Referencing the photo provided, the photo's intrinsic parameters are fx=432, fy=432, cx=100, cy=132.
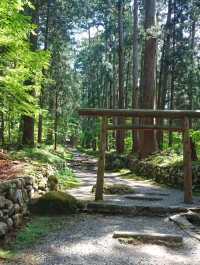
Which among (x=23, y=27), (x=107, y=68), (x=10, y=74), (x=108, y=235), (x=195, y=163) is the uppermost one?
(x=107, y=68)

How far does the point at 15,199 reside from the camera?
8461mm

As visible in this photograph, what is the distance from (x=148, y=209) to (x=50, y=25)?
2092cm

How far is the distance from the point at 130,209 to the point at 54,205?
201 centimetres

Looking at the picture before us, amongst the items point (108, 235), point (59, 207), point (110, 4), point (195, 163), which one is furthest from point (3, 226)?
point (110, 4)

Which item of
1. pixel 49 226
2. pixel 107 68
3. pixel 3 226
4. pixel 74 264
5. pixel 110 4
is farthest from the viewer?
pixel 107 68

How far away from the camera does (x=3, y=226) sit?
7406mm

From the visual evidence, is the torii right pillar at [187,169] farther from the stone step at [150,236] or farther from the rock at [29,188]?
the rock at [29,188]

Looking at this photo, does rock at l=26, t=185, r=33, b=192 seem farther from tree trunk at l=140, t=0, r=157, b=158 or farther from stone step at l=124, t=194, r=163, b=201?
tree trunk at l=140, t=0, r=157, b=158

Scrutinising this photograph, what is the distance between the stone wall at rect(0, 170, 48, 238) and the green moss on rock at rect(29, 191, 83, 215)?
26 cm

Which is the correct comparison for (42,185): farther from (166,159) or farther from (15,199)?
(166,159)

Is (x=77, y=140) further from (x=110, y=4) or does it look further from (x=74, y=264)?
(x=74, y=264)

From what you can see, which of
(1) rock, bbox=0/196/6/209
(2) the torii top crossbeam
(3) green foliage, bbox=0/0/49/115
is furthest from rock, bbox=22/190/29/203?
(2) the torii top crossbeam

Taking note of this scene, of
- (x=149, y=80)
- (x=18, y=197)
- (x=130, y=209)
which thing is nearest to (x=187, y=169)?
(x=130, y=209)

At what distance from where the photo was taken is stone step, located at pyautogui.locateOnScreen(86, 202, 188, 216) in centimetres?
1091
